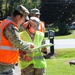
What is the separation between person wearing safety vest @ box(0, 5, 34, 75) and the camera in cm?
543

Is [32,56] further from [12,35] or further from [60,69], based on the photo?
[60,69]

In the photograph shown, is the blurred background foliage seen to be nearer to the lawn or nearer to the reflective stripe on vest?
the lawn

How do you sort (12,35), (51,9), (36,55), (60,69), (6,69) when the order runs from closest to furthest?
(12,35)
(6,69)
(36,55)
(60,69)
(51,9)

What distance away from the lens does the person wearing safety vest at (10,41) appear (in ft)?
17.8

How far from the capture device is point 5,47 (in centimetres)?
557

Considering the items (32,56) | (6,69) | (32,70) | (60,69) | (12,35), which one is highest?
(12,35)

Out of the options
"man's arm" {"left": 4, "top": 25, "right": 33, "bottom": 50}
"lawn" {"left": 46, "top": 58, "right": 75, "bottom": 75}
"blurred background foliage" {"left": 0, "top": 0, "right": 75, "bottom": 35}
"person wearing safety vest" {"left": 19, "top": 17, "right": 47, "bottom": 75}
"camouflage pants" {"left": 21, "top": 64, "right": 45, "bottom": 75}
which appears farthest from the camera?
"blurred background foliage" {"left": 0, "top": 0, "right": 75, "bottom": 35}

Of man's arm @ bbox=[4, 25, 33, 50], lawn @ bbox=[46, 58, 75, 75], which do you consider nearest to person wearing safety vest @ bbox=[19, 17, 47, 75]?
man's arm @ bbox=[4, 25, 33, 50]

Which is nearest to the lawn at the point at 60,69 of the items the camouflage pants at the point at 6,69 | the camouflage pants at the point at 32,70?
the camouflage pants at the point at 32,70

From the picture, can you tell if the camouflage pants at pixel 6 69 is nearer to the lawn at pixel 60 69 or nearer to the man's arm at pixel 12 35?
the man's arm at pixel 12 35

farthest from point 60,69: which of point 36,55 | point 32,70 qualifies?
point 36,55

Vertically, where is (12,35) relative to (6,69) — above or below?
above

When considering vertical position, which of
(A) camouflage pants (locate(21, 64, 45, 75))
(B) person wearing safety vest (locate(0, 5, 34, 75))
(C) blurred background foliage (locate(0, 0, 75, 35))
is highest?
(B) person wearing safety vest (locate(0, 5, 34, 75))

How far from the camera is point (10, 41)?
547cm
